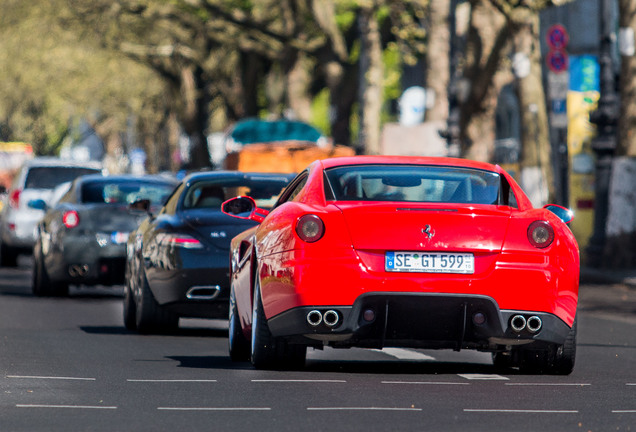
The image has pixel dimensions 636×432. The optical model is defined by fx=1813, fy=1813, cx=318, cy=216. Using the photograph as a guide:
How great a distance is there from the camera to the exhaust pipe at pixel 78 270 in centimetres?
1816

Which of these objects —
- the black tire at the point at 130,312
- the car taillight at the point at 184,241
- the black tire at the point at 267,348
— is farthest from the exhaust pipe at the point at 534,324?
the black tire at the point at 130,312

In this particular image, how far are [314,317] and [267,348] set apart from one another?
0.65m

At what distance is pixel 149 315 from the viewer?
13.9 meters

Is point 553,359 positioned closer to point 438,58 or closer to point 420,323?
point 420,323

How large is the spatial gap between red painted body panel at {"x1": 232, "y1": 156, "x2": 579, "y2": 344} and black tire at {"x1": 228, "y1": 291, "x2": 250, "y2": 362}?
1.18m

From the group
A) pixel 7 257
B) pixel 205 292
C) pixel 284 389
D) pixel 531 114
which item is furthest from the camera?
pixel 531 114

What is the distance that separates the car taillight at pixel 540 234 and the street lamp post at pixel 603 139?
16435 millimetres

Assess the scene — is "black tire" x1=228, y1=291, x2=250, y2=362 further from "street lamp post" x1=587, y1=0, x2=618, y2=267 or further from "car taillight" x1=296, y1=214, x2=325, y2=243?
"street lamp post" x1=587, y1=0, x2=618, y2=267

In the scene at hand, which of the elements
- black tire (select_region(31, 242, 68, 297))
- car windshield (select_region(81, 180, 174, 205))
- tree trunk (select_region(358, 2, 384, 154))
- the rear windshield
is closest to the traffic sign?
the rear windshield

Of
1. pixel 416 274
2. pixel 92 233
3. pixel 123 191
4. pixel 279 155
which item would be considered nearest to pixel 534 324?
pixel 416 274

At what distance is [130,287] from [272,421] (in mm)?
6863

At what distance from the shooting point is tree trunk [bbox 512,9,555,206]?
1187 inches

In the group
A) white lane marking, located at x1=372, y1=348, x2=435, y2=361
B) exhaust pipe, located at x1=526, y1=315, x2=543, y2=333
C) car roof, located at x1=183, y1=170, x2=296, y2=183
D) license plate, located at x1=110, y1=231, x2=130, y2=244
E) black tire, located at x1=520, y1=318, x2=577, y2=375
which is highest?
car roof, located at x1=183, y1=170, x2=296, y2=183

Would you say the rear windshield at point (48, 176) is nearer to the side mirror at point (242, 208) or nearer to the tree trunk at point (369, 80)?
the tree trunk at point (369, 80)
